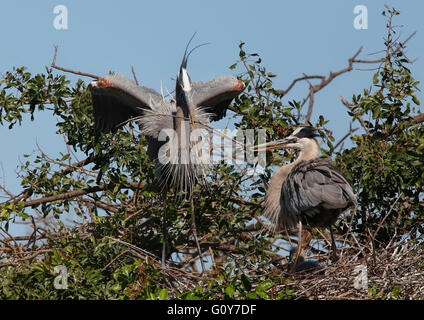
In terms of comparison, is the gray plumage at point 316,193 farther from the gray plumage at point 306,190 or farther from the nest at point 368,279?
the nest at point 368,279

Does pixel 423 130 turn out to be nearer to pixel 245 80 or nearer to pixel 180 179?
pixel 245 80

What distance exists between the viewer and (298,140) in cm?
822

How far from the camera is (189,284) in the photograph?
703 centimetres

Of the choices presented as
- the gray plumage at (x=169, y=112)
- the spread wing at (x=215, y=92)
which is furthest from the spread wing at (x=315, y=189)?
the spread wing at (x=215, y=92)

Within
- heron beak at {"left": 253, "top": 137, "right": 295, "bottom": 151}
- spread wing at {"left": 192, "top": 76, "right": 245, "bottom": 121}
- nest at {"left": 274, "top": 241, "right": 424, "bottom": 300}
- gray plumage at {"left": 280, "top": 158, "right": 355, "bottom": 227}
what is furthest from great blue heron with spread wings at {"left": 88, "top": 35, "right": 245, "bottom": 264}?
nest at {"left": 274, "top": 241, "right": 424, "bottom": 300}

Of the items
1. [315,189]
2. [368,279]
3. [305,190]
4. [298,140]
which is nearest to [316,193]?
[315,189]

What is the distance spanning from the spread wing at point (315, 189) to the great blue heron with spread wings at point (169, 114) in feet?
3.39

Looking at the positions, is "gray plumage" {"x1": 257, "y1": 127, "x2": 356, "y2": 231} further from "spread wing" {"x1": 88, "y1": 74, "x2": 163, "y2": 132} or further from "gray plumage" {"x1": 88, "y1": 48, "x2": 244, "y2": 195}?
"spread wing" {"x1": 88, "y1": 74, "x2": 163, "y2": 132}

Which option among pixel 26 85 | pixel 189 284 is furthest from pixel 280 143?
pixel 26 85

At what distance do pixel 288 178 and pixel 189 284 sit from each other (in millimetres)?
1503

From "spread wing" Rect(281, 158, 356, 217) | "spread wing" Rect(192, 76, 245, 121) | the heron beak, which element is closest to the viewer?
"spread wing" Rect(281, 158, 356, 217)

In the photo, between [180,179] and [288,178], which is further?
[180,179]

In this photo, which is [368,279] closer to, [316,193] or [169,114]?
[316,193]

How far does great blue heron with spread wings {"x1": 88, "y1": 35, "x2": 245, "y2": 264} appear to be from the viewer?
864cm
